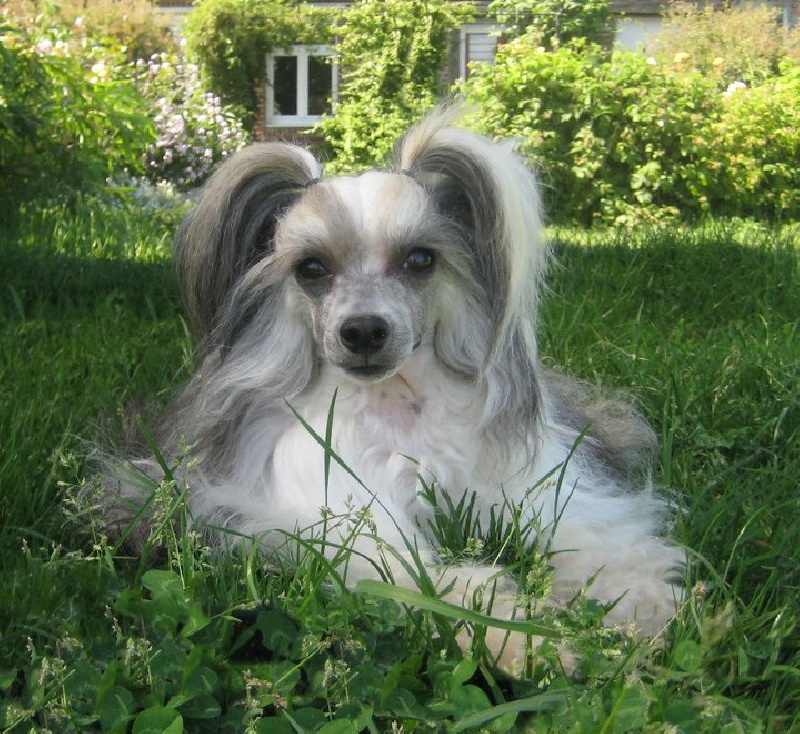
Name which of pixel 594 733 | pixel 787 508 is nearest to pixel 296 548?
pixel 594 733

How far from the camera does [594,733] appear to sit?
1.60 metres

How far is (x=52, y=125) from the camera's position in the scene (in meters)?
5.25

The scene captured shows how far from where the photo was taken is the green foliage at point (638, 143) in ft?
32.8

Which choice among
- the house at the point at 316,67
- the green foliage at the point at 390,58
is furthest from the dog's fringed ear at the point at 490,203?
the house at the point at 316,67

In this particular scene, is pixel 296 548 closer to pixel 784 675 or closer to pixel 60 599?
pixel 60 599

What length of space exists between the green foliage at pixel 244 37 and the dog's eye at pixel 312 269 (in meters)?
13.6

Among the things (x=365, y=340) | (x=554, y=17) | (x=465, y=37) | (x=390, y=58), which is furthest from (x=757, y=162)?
(x=365, y=340)

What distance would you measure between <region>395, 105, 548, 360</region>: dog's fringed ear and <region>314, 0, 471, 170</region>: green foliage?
1094 cm

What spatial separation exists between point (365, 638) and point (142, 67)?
13.9 m

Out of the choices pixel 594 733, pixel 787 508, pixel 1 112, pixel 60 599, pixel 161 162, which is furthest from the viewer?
pixel 161 162

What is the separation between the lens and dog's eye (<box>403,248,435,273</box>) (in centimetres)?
264

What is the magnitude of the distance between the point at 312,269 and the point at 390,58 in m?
12.3

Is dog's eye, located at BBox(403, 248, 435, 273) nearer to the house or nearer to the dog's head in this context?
the dog's head

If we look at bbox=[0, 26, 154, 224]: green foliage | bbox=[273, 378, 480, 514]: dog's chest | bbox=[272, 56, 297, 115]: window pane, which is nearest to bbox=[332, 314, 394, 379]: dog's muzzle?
bbox=[273, 378, 480, 514]: dog's chest
